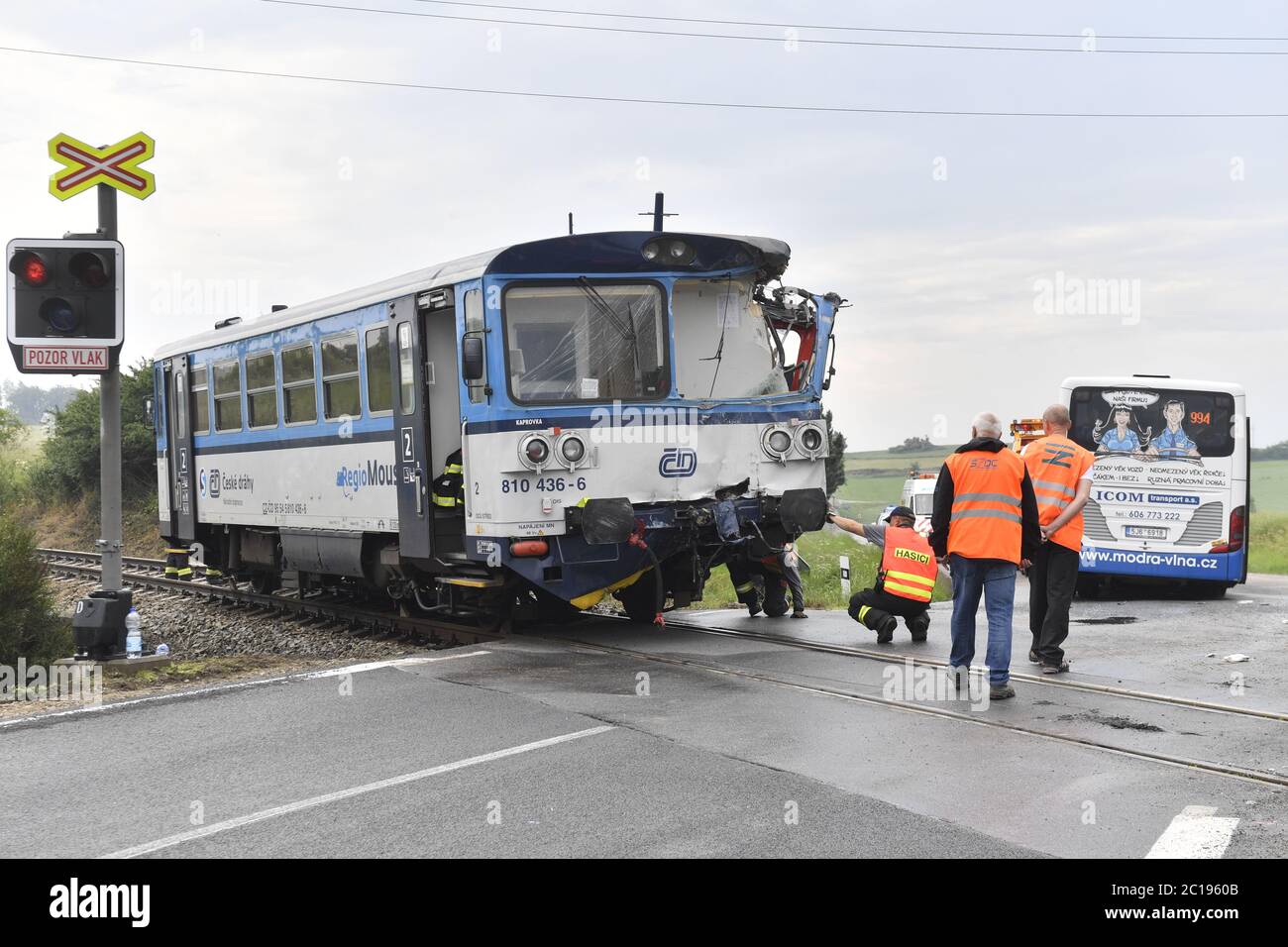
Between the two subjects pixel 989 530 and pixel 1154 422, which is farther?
pixel 1154 422

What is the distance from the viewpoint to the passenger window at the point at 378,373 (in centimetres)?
1263

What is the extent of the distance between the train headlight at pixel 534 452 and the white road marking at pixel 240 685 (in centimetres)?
166

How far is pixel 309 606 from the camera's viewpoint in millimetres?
15938

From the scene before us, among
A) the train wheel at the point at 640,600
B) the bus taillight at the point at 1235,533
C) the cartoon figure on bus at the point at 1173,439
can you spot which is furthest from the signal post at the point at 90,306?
the bus taillight at the point at 1235,533

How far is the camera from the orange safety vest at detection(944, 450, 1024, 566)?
28.9 ft

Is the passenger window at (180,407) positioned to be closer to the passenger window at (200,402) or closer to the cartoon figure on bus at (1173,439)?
the passenger window at (200,402)

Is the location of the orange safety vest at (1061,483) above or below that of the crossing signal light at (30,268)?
below

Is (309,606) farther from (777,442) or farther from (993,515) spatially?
(993,515)

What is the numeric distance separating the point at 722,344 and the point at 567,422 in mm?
1808

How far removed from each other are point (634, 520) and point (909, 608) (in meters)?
2.49

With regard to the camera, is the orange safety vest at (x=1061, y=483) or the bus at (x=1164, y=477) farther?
the bus at (x=1164, y=477)

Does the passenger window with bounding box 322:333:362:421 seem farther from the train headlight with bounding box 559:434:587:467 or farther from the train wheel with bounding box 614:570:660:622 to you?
the train wheel with bounding box 614:570:660:622

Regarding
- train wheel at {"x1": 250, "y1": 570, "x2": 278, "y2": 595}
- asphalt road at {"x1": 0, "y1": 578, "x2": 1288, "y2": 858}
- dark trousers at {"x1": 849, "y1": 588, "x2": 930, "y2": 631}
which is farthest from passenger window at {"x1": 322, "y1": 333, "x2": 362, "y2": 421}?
dark trousers at {"x1": 849, "y1": 588, "x2": 930, "y2": 631}

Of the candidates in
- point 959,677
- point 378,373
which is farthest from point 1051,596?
point 378,373
